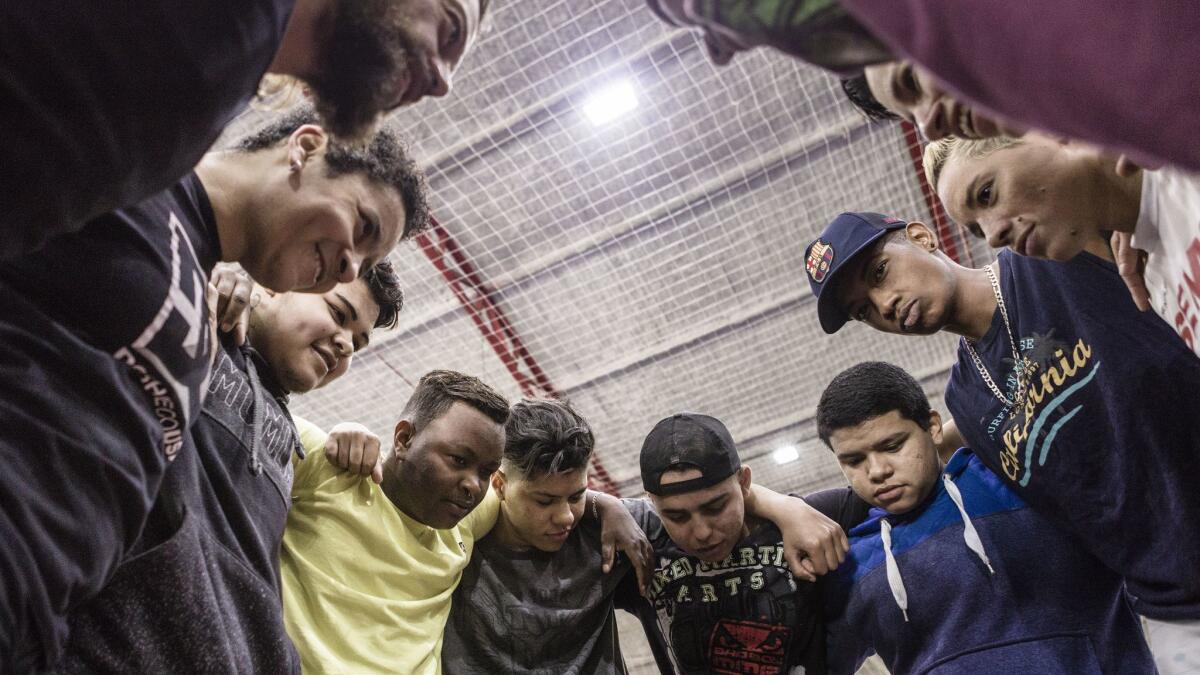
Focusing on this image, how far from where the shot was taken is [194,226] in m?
0.99

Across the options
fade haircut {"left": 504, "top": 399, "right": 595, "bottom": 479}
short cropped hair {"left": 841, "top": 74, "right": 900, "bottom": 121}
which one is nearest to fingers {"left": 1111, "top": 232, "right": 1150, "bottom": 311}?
short cropped hair {"left": 841, "top": 74, "right": 900, "bottom": 121}

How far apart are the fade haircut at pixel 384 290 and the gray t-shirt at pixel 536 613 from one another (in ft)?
2.01

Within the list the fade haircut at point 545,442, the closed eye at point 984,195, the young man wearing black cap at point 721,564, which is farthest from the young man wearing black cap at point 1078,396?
the fade haircut at point 545,442

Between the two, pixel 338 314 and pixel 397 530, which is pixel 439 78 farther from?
pixel 397 530

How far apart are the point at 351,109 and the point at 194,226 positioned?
0.95 ft

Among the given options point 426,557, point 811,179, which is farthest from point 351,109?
point 811,179

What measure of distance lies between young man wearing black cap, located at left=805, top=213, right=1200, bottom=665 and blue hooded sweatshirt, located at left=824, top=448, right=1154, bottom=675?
9cm

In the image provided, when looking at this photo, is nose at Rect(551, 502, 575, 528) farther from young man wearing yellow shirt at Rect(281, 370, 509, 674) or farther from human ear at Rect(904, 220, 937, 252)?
human ear at Rect(904, 220, 937, 252)

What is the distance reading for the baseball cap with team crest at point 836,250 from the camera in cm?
198

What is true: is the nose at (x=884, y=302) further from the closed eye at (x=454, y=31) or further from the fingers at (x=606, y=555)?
the closed eye at (x=454, y=31)

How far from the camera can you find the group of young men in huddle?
0.64 meters

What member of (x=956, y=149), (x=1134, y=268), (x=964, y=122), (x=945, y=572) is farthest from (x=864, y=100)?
(x=945, y=572)

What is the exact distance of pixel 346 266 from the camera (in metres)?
1.16

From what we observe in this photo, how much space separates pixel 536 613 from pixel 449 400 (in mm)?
557
